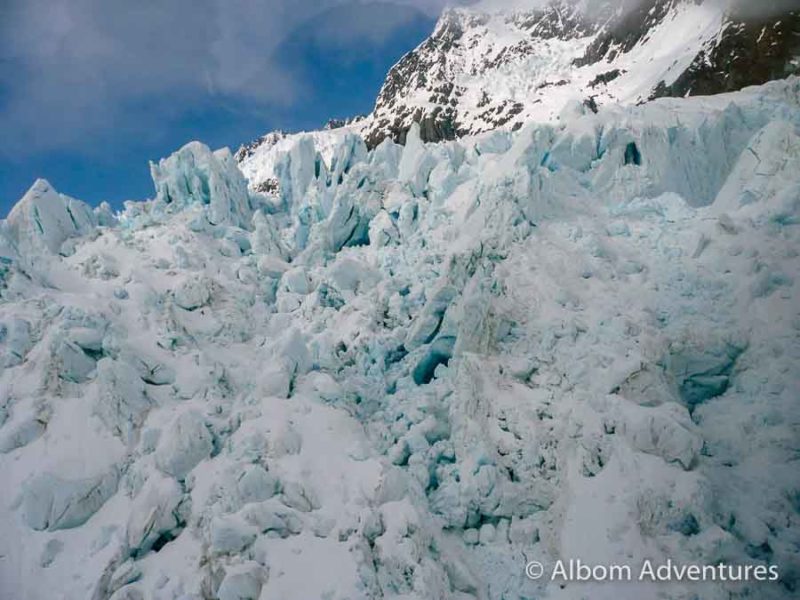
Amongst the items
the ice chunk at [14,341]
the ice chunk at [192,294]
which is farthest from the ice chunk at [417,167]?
the ice chunk at [14,341]

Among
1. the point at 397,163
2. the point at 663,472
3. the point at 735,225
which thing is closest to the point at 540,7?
the point at 397,163

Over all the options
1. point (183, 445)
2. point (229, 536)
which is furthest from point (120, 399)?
point (229, 536)

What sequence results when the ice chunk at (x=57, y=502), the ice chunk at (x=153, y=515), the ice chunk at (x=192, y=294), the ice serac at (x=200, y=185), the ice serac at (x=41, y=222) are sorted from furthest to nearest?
the ice serac at (x=200, y=185) < the ice serac at (x=41, y=222) < the ice chunk at (x=192, y=294) < the ice chunk at (x=57, y=502) < the ice chunk at (x=153, y=515)

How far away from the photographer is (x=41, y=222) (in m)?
17.4

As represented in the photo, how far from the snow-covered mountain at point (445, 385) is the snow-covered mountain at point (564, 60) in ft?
94.0

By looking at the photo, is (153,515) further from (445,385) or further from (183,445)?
(445,385)

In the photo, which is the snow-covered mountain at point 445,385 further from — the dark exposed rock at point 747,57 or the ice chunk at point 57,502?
the dark exposed rock at point 747,57

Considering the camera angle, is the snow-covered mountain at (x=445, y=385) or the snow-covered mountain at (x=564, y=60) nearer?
the snow-covered mountain at (x=445, y=385)

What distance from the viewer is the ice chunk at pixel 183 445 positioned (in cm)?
1038

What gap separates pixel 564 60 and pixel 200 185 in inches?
2485

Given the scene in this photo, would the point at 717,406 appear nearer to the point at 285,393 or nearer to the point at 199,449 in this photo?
the point at 285,393

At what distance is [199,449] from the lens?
34.8ft

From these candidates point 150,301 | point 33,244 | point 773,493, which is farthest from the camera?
point 33,244

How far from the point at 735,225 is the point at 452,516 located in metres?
8.68
